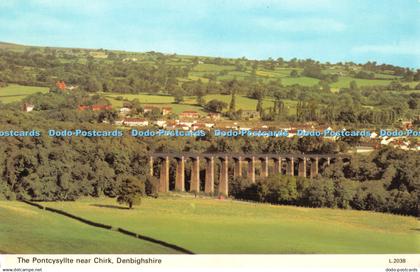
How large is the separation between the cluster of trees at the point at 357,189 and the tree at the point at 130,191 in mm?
4132

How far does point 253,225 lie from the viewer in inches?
773

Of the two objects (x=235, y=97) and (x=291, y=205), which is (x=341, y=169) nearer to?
(x=291, y=205)

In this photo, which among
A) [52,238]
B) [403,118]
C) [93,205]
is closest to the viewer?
[52,238]

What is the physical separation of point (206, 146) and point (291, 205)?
124 inches

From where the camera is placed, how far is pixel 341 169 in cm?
2405

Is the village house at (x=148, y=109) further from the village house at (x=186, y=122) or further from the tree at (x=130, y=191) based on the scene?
the tree at (x=130, y=191)

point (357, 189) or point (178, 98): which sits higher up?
point (178, 98)

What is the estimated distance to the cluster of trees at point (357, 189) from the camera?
74.4 ft

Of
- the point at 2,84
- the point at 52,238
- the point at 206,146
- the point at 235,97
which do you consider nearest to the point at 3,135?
the point at 2,84

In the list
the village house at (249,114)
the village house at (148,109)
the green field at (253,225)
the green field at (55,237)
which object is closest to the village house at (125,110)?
the village house at (148,109)

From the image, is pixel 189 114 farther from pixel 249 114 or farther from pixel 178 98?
pixel 249 114

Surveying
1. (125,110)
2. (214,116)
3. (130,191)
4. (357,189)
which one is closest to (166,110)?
(125,110)

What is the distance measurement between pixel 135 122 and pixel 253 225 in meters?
4.92

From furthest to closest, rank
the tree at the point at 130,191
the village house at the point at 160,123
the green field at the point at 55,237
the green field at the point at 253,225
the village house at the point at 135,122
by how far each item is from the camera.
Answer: the village house at the point at 160,123
the village house at the point at 135,122
the tree at the point at 130,191
the green field at the point at 253,225
the green field at the point at 55,237
